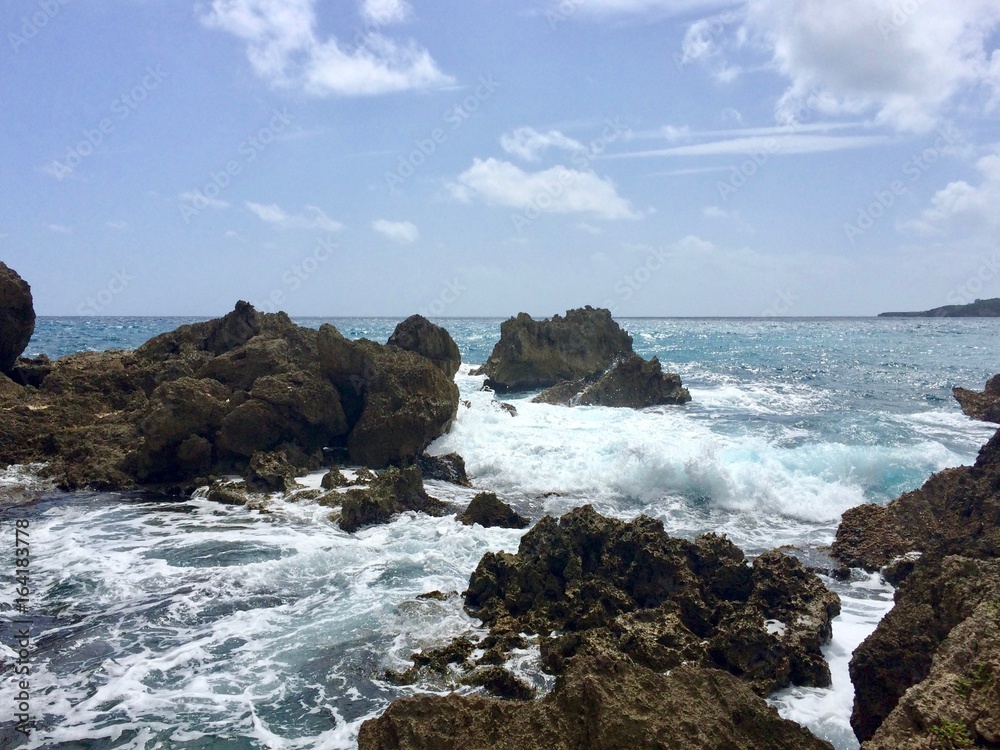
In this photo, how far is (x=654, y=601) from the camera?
809 cm

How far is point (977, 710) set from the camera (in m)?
3.40

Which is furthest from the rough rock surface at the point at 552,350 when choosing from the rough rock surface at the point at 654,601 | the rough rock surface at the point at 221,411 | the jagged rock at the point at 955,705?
the jagged rock at the point at 955,705

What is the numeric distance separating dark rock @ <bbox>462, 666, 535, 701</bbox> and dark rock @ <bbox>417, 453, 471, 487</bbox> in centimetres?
857

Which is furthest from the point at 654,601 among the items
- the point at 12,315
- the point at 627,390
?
the point at 627,390

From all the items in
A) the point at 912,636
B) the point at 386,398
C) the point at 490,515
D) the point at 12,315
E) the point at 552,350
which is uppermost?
the point at 12,315

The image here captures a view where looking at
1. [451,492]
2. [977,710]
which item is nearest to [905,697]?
[977,710]

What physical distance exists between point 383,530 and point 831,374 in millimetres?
37087

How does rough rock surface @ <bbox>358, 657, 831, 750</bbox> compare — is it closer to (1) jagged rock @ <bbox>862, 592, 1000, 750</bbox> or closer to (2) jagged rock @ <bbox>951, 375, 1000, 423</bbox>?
(1) jagged rock @ <bbox>862, 592, 1000, 750</bbox>

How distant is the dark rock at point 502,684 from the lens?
Answer: 618 cm

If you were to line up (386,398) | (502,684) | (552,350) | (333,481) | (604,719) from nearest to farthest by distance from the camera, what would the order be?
(604,719) < (502,684) < (333,481) < (386,398) < (552,350)

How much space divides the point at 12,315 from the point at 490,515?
14426 millimetres

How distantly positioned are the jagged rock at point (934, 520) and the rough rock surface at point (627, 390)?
1546cm

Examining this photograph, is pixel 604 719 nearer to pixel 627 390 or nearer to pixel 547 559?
pixel 547 559

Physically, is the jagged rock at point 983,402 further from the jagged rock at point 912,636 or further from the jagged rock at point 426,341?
the jagged rock at point 912,636
